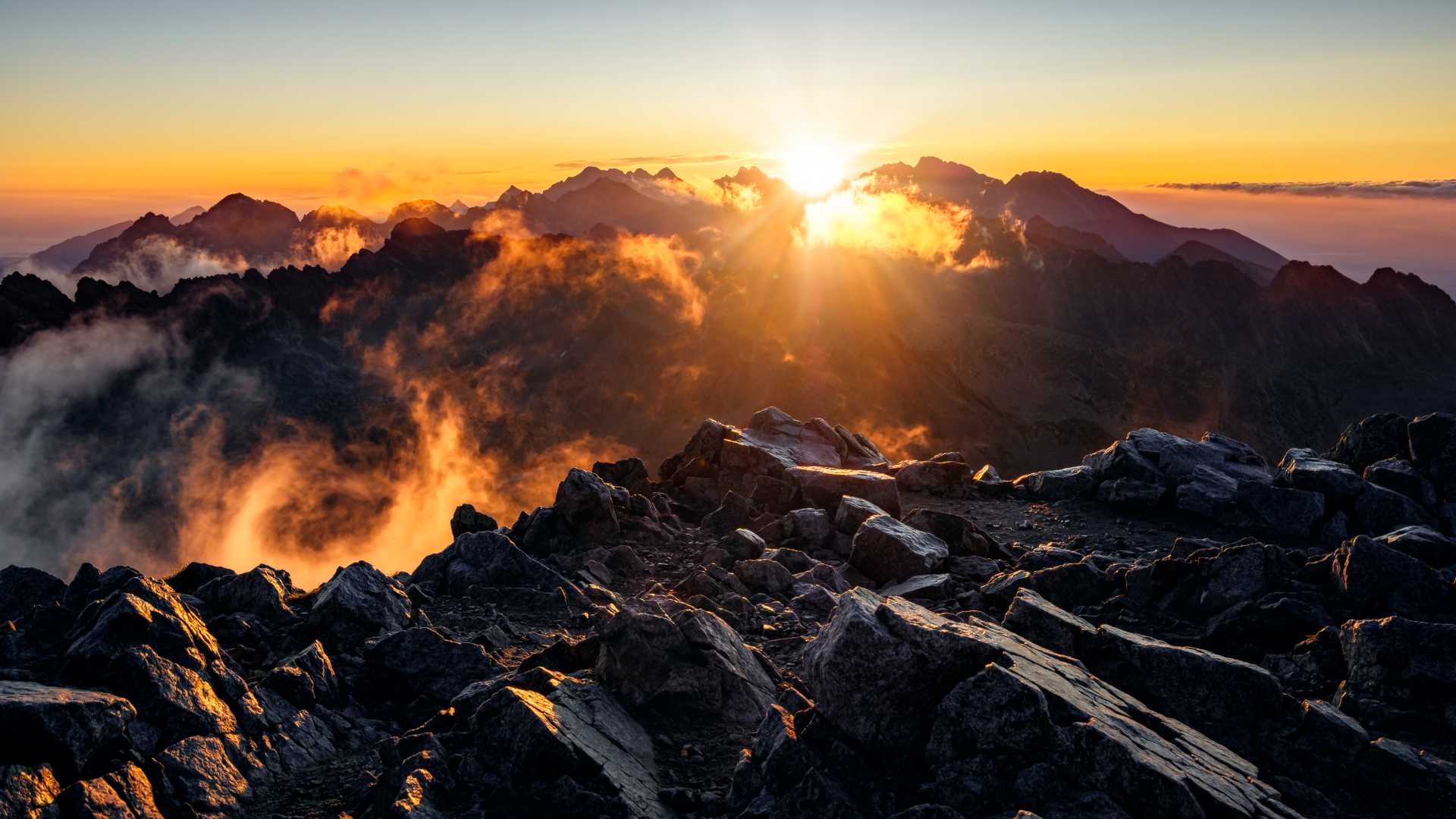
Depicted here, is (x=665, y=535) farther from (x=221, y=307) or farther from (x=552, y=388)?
(x=221, y=307)

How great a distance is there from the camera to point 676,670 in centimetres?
1040

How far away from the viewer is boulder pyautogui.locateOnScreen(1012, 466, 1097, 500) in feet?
76.9

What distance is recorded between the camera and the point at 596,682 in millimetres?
10297

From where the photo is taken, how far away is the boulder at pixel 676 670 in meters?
10.2

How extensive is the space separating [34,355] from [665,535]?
166 m

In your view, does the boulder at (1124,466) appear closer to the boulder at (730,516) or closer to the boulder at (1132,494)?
the boulder at (1132,494)

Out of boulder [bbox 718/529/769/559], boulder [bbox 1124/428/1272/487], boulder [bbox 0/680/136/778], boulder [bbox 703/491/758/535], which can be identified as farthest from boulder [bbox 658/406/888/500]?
boulder [bbox 0/680/136/778]

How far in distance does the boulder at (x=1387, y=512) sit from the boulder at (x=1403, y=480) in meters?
0.48

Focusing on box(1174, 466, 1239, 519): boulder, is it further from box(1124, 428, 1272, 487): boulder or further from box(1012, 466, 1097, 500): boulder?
box(1012, 466, 1097, 500): boulder

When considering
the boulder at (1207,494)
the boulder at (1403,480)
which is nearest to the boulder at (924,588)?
the boulder at (1207,494)

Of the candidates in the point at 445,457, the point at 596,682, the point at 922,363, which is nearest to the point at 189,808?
the point at 596,682

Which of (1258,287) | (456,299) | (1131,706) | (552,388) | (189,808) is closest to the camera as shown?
(189,808)

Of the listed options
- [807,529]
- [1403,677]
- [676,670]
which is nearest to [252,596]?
[676,670]

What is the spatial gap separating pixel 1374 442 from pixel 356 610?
25.2 meters
